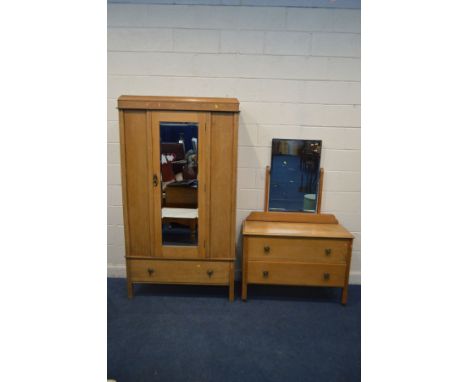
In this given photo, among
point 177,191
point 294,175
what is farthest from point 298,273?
point 177,191

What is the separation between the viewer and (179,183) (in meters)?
2.33

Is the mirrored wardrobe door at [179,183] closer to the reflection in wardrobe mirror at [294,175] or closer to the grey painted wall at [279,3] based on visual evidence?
the reflection in wardrobe mirror at [294,175]

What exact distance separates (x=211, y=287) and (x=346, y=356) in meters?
1.29

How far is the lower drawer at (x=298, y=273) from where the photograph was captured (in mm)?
2408

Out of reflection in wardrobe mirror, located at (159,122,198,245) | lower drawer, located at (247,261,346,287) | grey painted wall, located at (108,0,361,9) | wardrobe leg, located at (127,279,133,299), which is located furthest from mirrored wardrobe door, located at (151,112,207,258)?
grey painted wall, located at (108,0,361,9)

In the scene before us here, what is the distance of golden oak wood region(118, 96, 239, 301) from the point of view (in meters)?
2.18

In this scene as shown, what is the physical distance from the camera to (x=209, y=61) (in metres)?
2.50

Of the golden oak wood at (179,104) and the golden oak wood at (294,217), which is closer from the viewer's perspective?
the golden oak wood at (179,104)

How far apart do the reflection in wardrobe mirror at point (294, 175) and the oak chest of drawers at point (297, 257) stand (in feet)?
1.13

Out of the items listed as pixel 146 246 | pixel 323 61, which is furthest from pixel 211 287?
pixel 323 61

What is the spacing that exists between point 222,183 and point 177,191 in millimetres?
392

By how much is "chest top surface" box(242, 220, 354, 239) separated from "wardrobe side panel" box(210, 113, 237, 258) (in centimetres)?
20

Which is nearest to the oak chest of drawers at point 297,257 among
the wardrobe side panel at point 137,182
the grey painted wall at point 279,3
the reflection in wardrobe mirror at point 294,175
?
the reflection in wardrobe mirror at point 294,175

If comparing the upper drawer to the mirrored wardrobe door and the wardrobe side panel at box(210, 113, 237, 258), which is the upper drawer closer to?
the wardrobe side panel at box(210, 113, 237, 258)
